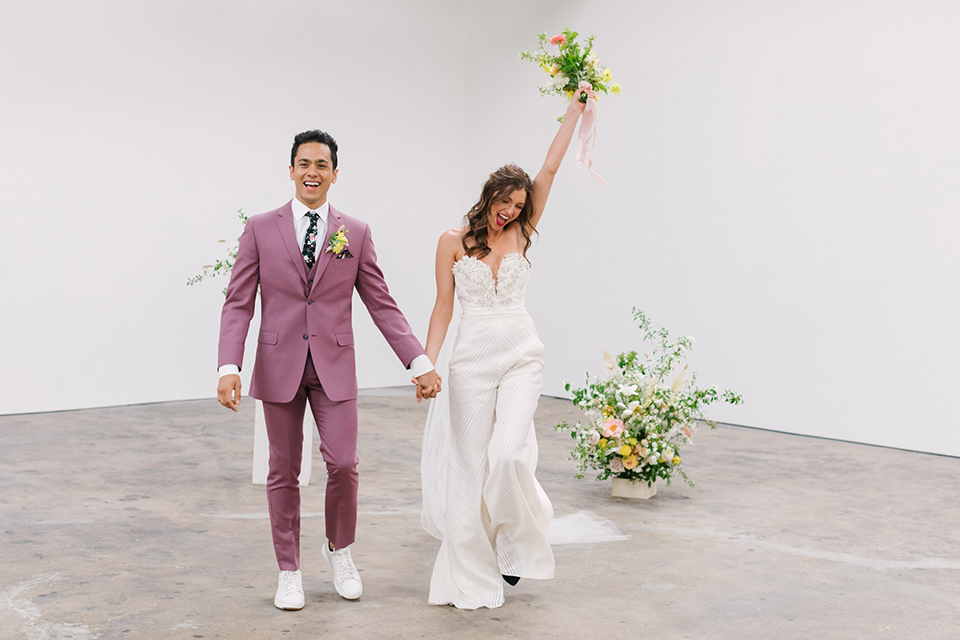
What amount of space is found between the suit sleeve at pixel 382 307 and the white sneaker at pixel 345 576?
2.55 feet

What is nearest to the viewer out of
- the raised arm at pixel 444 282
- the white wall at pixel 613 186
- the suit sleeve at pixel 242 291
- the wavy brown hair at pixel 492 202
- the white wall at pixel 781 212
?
the suit sleeve at pixel 242 291

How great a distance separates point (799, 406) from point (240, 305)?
604 centimetres

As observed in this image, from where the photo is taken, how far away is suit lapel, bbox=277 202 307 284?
3.46 m

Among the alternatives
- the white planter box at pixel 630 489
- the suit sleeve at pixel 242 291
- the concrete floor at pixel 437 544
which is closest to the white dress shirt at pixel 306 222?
the suit sleeve at pixel 242 291

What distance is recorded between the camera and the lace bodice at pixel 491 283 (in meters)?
3.83

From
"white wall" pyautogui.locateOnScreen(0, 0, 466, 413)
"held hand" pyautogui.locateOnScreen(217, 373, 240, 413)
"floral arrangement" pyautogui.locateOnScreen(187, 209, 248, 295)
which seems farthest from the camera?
"white wall" pyautogui.locateOnScreen(0, 0, 466, 413)

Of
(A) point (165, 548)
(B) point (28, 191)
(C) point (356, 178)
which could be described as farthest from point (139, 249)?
(A) point (165, 548)

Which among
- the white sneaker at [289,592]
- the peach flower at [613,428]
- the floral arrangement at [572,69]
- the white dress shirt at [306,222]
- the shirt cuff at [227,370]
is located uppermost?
the floral arrangement at [572,69]

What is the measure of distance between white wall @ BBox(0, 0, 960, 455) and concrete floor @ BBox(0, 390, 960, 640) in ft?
4.44

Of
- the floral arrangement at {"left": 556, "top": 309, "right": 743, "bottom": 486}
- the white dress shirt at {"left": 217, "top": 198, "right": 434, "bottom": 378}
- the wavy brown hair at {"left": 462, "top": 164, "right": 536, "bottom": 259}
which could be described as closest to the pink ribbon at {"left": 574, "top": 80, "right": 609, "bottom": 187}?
the wavy brown hair at {"left": 462, "top": 164, "right": 536, "bottom": 259}

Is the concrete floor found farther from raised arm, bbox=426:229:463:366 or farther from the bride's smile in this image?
the bride's smile

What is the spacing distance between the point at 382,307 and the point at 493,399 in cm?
57

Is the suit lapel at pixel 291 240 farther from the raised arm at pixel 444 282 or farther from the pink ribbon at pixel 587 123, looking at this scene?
the pink ribbon at pixel 587 123

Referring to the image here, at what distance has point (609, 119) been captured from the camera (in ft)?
32.0
